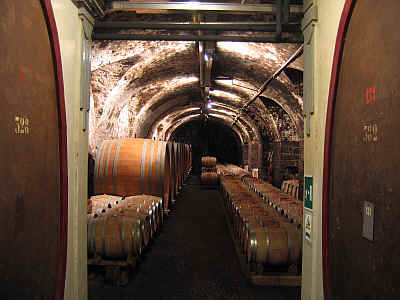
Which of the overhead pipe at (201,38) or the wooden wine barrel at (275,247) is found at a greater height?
the overhead pipe at (201,38)

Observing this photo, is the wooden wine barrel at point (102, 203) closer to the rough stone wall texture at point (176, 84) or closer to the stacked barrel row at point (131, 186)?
the stacked barrel row at point (131, 186)

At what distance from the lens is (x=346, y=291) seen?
5.05ft

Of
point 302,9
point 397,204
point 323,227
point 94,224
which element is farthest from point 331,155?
point 94,224

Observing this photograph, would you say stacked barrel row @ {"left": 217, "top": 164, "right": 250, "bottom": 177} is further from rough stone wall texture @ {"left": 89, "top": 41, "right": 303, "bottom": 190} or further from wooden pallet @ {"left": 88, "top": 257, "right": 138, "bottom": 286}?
wooden pallet @ {"left": 88, "top": 257, "right": 138, "bottom": 286}

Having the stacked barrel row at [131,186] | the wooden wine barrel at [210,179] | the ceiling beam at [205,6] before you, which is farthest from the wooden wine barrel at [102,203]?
the wooden wine barrel at [210,179]

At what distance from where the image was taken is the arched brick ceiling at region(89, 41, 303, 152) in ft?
18.6

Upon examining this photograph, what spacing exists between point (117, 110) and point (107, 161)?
2335 mm

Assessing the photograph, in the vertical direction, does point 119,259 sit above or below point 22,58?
below

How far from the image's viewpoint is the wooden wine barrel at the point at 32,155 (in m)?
1.29

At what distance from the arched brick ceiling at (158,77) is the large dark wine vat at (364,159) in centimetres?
371

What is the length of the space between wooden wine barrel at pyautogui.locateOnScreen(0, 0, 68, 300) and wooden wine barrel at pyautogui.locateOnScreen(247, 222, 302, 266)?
84.4 inches

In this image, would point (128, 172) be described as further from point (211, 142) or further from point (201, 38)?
point (211, 142)

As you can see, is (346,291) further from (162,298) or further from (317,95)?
(162,298)

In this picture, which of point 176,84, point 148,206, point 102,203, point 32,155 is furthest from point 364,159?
point 176,84
